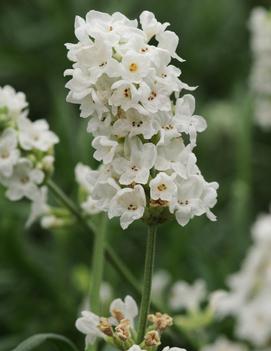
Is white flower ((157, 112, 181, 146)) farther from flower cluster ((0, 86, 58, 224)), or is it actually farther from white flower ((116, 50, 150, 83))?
flower cluster ((0, 86, 58, 224))

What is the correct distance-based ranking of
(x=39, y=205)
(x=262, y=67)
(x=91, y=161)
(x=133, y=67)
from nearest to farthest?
1. (x=133, y=67)
2. (x=39, y=205)
3. (x=91, y=161)
4. (x=262, y=67)

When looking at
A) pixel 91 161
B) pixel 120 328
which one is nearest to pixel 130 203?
pixel 120 328

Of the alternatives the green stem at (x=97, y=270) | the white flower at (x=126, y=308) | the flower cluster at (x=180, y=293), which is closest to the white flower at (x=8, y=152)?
the green stem at (x=97, y=270)

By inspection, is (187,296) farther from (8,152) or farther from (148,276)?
(148,276)

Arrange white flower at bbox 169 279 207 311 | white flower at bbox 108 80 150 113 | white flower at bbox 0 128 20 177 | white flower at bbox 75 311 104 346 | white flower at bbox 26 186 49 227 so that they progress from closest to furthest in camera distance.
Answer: white flower at bbox 108 80 150 113 → white flower at bbox 75 311 104 346 → white flower at bbox 0 128 20 177 → white flower at bbox 26 186 49 227 → white flower at bbox 169 279 207 311

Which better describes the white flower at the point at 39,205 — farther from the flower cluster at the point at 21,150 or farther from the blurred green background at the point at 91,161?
the blurred green background at the point at 91,161

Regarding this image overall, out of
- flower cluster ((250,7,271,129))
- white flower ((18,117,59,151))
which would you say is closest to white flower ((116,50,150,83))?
white flower ((18,117,59,151))
